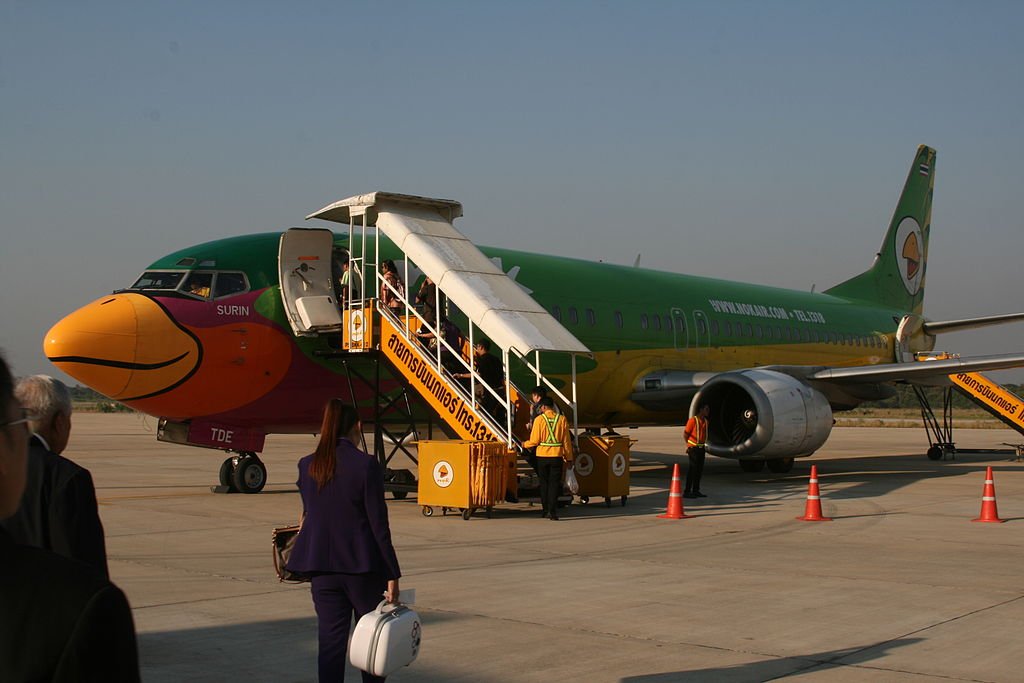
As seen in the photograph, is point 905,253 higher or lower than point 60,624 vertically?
higher

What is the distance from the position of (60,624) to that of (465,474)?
10.3 m

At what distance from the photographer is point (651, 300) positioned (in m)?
19.7

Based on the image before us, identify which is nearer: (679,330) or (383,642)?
(383,642)

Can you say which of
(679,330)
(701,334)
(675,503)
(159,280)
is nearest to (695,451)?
(675,503)

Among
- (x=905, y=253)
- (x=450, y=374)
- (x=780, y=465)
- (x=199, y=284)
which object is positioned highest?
(x=905, y=253)

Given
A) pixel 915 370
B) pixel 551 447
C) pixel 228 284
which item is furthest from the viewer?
pixel 915 370

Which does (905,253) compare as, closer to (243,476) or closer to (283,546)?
(243,476)

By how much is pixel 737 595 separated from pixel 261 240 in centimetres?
924

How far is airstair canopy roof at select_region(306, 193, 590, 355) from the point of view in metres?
12.7

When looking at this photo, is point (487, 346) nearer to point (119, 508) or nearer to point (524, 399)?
point (524, 399)

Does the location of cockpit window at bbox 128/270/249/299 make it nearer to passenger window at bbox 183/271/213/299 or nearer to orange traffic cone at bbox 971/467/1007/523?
passenger window at bbox 183/271/213/299

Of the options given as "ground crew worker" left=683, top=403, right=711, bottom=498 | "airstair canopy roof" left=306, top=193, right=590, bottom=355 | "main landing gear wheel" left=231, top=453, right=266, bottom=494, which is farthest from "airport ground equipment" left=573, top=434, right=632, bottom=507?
"main landing gear wheel" left=231, top=453, right=266, bottom=494

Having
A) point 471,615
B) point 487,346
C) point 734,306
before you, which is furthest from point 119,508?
point 734,306

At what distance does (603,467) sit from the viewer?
13.2 meters
